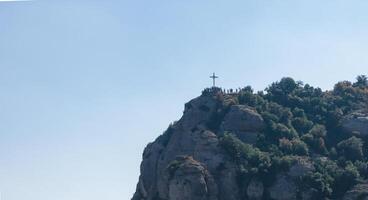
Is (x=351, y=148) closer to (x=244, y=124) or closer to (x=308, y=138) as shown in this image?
(x=308, y=138)

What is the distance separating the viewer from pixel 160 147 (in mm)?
101750

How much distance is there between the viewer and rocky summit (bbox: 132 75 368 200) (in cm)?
8800

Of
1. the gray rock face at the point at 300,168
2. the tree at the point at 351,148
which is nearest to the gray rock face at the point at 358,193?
the gray rock face at the point at 300,168

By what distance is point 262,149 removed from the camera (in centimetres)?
9731

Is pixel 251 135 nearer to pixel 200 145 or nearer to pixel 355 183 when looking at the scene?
pixel 200 145

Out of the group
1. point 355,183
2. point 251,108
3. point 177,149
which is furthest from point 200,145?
point 355,183

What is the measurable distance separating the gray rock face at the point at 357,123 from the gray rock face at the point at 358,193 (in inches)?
A: 578

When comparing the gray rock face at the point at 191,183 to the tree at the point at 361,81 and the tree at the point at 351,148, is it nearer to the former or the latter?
the tree at the point at 351,148

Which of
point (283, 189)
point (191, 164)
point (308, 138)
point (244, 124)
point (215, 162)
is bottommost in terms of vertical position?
point (283, 189)

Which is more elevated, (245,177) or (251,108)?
(251,108)

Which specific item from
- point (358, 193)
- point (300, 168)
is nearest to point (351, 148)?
point (300, 168)

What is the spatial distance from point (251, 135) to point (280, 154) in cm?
674

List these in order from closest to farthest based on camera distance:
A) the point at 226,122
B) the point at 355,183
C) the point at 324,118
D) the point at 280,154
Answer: the point at 355,183, the point at 280,154, the point at 226,122, the point at 324,118

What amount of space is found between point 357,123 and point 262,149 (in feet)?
46.4
